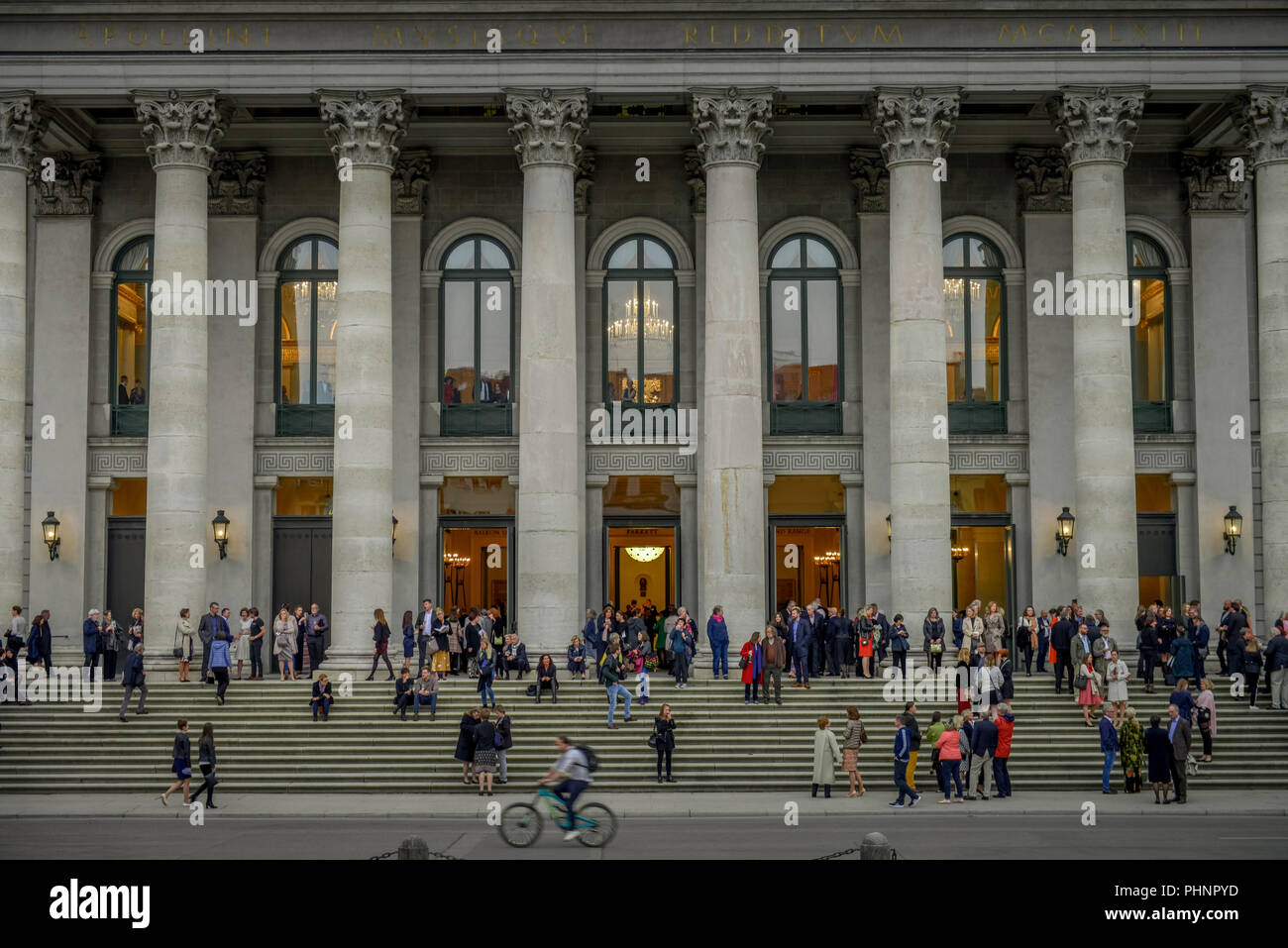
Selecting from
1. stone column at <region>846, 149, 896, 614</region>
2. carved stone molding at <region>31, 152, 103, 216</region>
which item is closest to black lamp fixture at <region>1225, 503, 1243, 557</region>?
stone column at <region>846, 149, 896, 614</region>

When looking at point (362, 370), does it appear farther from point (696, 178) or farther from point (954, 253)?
point (954, 253)

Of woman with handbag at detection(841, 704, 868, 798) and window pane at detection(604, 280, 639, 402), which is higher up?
window pane at detection(604, 280, 639, 402)

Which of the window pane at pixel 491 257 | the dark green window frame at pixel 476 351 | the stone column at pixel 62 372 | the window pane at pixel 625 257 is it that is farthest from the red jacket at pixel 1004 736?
the stone column at pixel 62 372

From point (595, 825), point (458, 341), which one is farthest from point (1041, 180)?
point (595, 825)

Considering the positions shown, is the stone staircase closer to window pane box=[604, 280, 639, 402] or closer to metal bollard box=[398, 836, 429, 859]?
window pane box=[604, 280, 639, 402]

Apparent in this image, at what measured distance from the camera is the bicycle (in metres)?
21.9

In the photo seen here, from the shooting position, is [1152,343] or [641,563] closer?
[641,563]

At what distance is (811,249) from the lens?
1598 inches

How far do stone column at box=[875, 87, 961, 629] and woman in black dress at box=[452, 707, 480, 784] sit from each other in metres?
10.6

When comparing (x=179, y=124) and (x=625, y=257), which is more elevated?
(x=179, y=124)

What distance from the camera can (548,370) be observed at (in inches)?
1362

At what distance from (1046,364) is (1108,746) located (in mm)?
13720

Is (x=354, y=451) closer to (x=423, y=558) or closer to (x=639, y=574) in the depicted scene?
(x=423, y=558)

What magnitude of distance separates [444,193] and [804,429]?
11287mm
